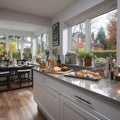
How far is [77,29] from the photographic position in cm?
318

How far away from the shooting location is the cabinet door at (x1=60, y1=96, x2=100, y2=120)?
1172 millimetres

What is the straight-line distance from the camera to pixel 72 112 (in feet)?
4.56

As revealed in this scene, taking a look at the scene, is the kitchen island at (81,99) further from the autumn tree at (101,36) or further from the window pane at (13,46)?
the window pane at (13,46)

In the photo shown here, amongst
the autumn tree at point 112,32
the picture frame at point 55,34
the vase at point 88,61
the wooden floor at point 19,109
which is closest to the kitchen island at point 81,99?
the wooden floor at point 19,109

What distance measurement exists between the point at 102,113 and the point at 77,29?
2.47m

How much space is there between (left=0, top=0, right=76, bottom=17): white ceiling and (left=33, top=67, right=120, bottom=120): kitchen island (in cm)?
173

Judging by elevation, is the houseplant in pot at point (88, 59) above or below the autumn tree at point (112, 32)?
below

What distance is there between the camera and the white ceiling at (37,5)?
282 cm

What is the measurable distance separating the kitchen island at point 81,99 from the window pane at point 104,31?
3.30 feet

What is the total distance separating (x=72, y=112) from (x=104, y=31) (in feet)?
5.54

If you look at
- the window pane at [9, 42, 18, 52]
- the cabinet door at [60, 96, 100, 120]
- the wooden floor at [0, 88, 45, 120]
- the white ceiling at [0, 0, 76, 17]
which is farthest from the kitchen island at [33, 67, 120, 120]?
the window pane at [9, 42, 18, 52]

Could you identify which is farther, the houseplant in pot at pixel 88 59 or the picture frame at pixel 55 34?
the picture frame at pixel 55 34

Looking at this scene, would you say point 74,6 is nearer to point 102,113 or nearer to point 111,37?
point 111,37

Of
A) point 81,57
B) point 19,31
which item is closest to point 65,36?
point 81,57
